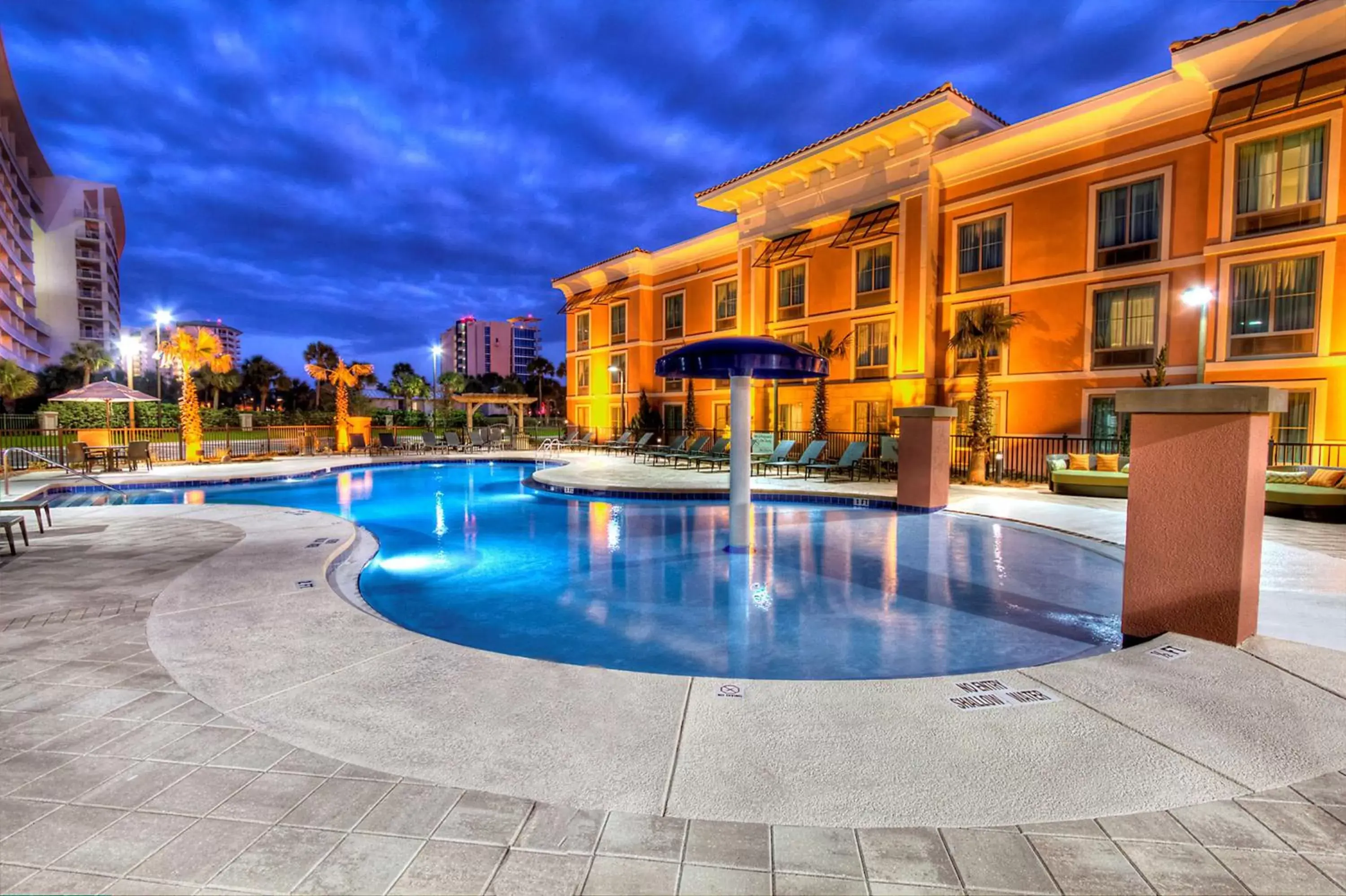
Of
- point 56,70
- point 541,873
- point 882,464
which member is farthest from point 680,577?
point 56,70

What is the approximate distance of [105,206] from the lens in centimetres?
7562

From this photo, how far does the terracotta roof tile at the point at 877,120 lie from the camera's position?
52.3 ft

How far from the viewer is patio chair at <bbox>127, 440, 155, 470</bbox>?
16.4 metres

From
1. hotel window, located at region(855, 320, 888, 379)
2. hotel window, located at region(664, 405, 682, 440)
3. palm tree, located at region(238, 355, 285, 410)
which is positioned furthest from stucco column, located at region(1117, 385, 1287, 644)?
palm tree, located at region(238, 355, 285, 410)

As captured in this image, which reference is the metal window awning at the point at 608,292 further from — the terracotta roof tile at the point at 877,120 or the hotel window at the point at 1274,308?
the hotel window at the point at 1274,308

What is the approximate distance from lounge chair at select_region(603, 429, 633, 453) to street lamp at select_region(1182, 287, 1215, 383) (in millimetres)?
16688

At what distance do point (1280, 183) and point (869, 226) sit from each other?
28.9 ft

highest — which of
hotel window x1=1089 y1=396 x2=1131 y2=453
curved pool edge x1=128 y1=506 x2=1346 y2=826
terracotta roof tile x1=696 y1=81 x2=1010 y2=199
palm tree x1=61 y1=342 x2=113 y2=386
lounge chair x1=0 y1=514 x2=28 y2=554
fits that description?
terracotta roof tile x1=696 y1=81 x2=1010 y2=199

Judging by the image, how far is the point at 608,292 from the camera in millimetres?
29812

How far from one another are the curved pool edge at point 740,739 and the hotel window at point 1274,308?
12931 millimetres

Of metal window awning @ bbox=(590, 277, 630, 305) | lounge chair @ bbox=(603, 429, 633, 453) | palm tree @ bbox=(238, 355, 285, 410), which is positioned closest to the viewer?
lounge chair @ bbox=(603, 429, 633, 453)

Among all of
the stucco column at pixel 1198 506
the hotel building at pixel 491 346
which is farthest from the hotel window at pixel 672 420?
the hotel building at pixel 491 346

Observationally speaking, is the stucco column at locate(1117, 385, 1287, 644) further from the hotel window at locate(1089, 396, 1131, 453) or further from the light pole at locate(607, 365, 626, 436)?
the light pole at locate(607, 365, 626, 436)

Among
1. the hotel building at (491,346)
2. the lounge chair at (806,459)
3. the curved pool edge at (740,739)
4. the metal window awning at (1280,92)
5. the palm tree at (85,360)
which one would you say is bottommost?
the curved pool edge at (740,739)
